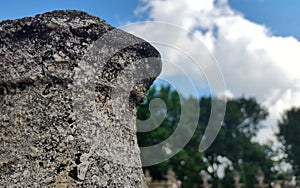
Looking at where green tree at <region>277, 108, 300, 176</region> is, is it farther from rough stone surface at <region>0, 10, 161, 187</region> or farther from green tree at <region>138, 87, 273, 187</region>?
rough stone surface at <region>0, 10, 161, 187</region>

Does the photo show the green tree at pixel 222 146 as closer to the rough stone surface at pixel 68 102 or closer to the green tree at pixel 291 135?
the green tree at pixel 291 135

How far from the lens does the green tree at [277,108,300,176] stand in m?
30.6

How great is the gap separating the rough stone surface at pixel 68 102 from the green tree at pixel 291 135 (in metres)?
29.4

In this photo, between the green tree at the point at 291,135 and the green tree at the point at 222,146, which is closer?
the green tree at the point at 222,146

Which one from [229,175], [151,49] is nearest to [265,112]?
[229,175]

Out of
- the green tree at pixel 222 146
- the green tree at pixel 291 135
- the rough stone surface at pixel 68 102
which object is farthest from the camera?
the green tree at pixel 291 135

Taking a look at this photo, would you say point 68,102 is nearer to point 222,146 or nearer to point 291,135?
point 291,135

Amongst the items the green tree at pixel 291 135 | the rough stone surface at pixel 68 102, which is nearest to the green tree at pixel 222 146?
the green tree at pixel 291 135

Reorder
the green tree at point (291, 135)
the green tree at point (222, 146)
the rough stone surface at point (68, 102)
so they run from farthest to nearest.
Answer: the green tree at point (291, 135) → the green tree at point (222, 146) → the rough stone surface at point (68, 102)

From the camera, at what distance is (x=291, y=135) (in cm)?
3216

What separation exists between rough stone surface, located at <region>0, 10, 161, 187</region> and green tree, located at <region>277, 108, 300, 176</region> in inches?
1156

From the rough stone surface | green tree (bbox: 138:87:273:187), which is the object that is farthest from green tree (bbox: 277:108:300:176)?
the rough stone surface

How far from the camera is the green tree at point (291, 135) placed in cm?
3061

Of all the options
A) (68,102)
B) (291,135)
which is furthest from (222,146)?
(68,102)
